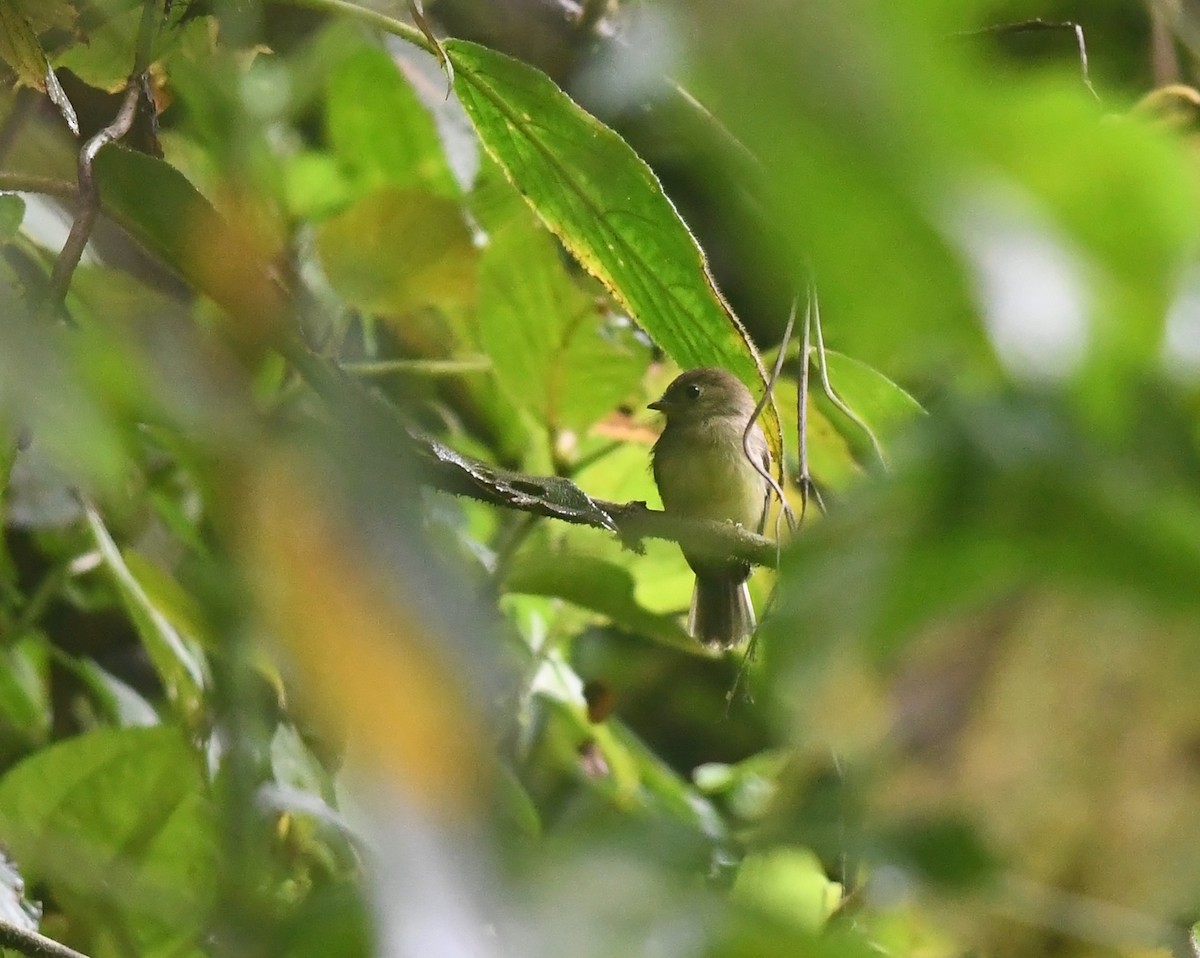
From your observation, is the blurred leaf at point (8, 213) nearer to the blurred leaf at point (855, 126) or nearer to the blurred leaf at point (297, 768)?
the blurred leaf at point (297, 768)

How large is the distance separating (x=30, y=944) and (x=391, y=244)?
854 millimetres

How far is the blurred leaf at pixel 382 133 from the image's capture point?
5.48ft

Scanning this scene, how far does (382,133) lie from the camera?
1.75 m

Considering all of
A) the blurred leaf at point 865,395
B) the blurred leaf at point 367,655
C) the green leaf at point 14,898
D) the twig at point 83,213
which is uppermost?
the blurred leaf at point 367,655

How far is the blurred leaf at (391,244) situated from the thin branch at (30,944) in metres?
0.78

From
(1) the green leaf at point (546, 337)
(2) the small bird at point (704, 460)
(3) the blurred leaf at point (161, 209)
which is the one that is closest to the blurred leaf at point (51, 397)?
(3) the blurred leaf at point (161, 209)

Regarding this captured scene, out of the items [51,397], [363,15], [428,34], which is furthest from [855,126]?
[363,15]

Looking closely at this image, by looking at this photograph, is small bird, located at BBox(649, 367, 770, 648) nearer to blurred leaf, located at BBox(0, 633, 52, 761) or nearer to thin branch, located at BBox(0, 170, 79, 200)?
blurred leaf, located at BBox(0, 633, 52, 761)

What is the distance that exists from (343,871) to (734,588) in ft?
3.96

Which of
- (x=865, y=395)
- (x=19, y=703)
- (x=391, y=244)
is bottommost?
(x=19, y=703)

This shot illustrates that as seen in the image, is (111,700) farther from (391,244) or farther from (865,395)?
(865,395)

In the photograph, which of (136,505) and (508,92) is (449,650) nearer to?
(508,92)

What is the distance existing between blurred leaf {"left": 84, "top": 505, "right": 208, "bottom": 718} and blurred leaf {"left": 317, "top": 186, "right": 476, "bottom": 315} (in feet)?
1.14

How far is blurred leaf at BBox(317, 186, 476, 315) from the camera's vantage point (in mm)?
1419
